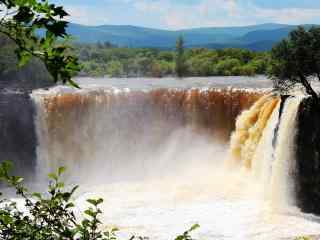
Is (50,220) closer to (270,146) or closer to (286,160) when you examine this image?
(286,160)

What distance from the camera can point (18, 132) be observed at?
20.4m

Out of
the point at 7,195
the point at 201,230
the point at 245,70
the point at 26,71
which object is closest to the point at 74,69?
the point at 201,230

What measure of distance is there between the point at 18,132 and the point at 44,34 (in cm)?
1918

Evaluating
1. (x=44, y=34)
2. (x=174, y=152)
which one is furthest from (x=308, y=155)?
(x=44, y=34)

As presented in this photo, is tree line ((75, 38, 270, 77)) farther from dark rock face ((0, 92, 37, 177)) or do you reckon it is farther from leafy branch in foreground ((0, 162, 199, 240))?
leafy branch in foreground ((0, 162, 199, 240))

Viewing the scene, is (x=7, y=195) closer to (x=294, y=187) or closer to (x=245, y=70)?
(x=294, y=187)

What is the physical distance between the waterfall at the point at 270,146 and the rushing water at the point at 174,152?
3cm

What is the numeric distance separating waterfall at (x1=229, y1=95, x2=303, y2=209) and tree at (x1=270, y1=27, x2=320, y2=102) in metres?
0.82

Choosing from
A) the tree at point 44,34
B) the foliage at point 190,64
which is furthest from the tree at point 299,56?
the foliage at point 190,64

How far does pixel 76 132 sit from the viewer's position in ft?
69.8

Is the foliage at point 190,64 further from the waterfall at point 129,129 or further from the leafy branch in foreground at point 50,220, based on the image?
the leafy branch in foreground at point 50,220

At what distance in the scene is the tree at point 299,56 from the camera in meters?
15.8

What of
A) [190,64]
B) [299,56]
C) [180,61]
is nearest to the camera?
[299,56]

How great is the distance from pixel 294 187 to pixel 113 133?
8.19 m
